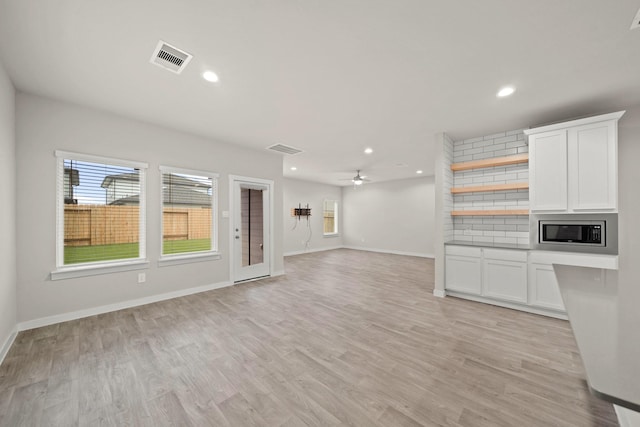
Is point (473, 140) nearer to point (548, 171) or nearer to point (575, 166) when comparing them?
point (548, 171)

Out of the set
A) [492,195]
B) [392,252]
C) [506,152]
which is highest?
[506,152]

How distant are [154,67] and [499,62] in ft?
10.7

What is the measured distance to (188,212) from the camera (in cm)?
420

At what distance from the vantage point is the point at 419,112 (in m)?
3.33

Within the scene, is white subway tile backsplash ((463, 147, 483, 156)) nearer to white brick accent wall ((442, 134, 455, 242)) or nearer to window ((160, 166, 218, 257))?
white brick accent wall ((442, 134, 455, 242))

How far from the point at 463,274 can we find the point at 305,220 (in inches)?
232

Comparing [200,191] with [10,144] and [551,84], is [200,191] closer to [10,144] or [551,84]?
[10,144]

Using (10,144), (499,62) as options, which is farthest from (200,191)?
(499,62)

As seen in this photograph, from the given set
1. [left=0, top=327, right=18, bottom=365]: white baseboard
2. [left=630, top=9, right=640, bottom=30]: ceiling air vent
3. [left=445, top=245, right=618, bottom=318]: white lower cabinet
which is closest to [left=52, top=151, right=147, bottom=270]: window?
[left=0, top=327, right=18, bottom=365]: white baseboard

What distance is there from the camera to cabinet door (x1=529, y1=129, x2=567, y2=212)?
3.18 m

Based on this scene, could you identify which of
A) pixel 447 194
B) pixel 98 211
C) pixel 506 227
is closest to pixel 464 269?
pixel 506 227

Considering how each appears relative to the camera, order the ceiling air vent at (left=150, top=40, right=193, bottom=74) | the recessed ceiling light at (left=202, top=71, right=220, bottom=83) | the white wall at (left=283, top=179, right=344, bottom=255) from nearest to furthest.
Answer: the ceiling air vent at (left=150, top=40, right=193, bottom=74)
the recessed ceiling light at (left=202, top=71, right=220, bottom=83)
the white wall at (left=283, top=179, right=344, bottom=255)

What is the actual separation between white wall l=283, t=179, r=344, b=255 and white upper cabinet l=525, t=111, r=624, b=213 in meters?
6.49

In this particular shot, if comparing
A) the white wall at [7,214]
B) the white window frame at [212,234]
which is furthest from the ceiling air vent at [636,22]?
the white wall at [7,214]
